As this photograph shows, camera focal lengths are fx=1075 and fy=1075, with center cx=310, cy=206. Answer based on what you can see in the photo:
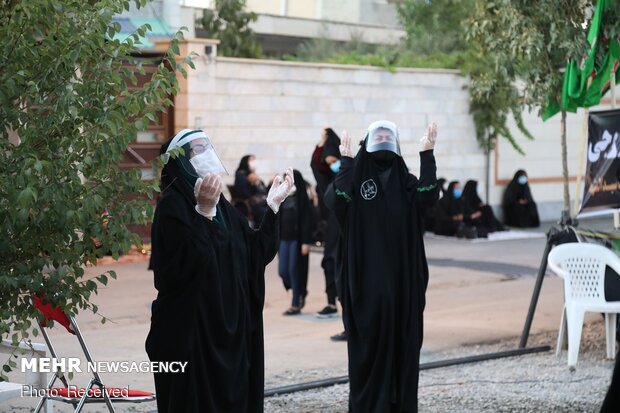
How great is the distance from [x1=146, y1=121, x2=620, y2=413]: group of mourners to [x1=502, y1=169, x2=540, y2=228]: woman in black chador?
10.9 metres

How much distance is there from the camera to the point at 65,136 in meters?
4.53

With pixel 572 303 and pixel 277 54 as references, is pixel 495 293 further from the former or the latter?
pixel 277 54

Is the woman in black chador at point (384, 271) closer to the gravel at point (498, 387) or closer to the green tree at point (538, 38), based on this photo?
the gravel at point (498, 387)

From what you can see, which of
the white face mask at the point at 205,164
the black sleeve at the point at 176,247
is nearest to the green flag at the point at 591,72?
the white face mask at the point at 205,164

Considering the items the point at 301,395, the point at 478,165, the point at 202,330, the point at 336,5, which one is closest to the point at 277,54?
the point at 336,5

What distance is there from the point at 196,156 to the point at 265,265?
0.64 m

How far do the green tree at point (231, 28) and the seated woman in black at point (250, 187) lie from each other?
3140 millimetres

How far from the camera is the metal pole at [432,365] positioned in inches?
289

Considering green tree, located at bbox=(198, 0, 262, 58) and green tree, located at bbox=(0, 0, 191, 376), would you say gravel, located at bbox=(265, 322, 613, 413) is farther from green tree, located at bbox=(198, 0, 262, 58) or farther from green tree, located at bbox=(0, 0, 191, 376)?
green tree, located at bbox=(198, 0, 262, 58)

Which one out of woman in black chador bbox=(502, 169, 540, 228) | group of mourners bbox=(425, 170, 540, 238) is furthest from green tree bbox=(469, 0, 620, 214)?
woman in black chador bbox=(502, 169, 540, 228)

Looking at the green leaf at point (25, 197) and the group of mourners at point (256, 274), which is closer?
the green leaf at point (25, 197)

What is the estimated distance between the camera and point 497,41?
9.59 metres

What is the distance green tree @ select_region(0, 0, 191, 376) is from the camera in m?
4.40

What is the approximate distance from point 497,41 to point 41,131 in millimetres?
5935
